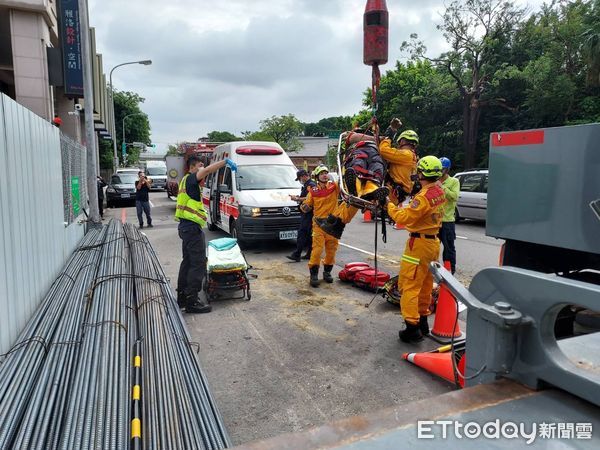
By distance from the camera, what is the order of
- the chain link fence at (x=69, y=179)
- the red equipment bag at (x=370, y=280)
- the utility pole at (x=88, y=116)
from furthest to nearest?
Result: the utility pole at (x=88, y=116), the chain link fence at (x=69, y=179), the red equipment bag at (x=370, y=280)

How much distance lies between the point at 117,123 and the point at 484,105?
4374cm

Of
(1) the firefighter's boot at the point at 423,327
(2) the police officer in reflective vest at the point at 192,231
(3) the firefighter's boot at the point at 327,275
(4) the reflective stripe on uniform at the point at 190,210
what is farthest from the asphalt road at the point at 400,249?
(4) the reflective stripe on uniform at the point at 190,210

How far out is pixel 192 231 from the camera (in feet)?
19.0

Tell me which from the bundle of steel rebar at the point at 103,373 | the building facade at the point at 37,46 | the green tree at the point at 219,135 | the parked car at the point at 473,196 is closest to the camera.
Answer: the bundle of steel rebar at the point at 103,373

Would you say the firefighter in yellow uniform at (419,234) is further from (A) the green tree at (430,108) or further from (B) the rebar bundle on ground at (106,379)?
(A) the green tree at (430,108)

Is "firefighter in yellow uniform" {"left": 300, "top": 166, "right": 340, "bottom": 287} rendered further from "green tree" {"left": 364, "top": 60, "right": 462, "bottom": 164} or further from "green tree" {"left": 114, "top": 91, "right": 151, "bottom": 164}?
"green tree" {"left": 114, "top": 91, "right": 151, "bottom": 164}

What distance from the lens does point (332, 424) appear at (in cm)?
131

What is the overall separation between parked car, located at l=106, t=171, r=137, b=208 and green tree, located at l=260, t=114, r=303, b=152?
36812 millimetres

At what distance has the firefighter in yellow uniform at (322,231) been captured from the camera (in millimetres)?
7098

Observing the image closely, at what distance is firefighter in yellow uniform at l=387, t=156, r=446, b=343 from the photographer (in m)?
4.55

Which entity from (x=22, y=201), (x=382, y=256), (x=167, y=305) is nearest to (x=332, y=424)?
(x=167, y=305)

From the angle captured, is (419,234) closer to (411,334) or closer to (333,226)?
(411,334)

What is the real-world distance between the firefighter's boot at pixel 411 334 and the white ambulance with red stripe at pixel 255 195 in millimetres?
5046

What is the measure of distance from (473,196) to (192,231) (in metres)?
10.7
